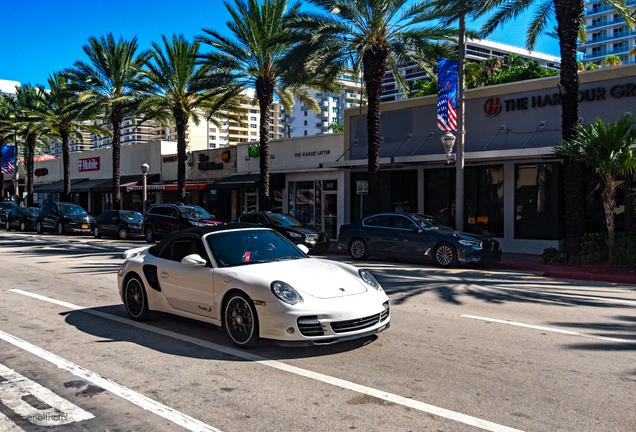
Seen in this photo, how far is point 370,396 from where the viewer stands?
15.7ft

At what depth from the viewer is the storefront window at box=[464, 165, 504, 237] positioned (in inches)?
817

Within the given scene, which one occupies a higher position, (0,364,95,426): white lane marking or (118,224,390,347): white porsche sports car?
(118,224,390,347): white porsche sports car

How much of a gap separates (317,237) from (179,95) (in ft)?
48.6

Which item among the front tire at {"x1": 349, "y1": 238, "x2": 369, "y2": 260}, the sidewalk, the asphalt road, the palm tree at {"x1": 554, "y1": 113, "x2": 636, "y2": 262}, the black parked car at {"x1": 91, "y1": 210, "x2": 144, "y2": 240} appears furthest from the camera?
the black parked car at {"x1": 91, "y1": 210, "x2": 144, "y2": 240}

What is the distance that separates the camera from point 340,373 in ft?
17.7

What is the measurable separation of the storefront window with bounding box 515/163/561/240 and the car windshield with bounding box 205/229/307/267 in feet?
47.7

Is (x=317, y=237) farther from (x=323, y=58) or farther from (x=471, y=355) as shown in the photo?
(x=471, y=355)

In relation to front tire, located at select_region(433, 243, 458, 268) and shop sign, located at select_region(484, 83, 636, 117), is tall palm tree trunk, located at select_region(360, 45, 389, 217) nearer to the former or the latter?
shop sign, located at select_region(484, 83, 636, 117)

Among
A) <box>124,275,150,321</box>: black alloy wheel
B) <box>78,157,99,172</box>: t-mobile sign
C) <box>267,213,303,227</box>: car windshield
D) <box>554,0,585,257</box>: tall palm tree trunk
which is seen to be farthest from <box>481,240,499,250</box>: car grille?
<box>78,157,99,172</box>: t-mobile sign

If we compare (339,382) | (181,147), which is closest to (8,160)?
(181,147)

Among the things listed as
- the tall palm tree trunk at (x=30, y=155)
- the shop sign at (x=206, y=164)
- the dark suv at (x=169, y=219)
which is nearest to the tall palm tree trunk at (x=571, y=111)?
the dark suv at (x=169, y=219)

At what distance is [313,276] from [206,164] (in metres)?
29.6

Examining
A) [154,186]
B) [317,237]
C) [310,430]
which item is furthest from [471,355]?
[154,186]

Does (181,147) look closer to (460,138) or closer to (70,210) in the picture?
(70,210)
